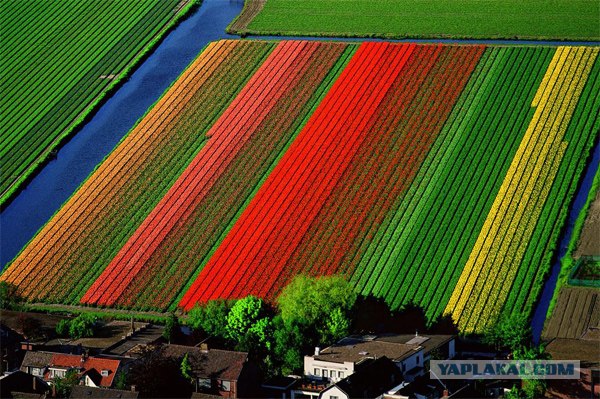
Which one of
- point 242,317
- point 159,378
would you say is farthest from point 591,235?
point 159,378

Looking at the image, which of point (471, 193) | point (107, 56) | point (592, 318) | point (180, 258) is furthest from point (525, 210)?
point (107, 56)

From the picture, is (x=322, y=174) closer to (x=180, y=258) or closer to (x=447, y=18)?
(x=180, y=258)

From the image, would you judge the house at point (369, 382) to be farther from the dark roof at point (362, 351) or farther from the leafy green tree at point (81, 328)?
the leafy green tree at point (81, 328)

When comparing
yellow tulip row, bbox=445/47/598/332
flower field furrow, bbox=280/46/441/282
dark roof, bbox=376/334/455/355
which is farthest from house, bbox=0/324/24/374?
yellow tulip row, bbox=445/47/598/332

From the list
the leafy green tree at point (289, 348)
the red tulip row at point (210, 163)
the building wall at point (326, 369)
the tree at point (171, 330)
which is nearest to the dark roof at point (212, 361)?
the building wall at point (326, 369)

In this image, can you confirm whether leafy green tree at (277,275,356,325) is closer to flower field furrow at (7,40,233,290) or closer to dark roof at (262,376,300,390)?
dark roof at (262,376,300,390)
